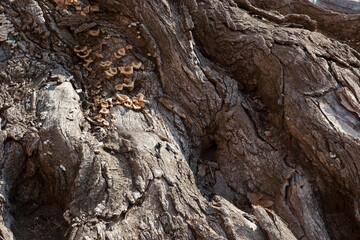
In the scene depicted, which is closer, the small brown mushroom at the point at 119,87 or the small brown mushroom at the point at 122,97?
the small brown mushroom at the point at 122,97

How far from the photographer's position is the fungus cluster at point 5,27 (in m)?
5.28

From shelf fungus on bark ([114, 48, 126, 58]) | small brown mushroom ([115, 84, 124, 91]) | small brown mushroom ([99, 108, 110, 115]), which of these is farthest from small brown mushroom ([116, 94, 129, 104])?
shelf fungus on bark ([114, 48, 126, 58])

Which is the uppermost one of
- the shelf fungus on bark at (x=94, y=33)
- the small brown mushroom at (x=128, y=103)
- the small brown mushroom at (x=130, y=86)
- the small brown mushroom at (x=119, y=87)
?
the shelf fungus on bark at (x=94, y=33)

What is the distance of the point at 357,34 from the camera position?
6.92m

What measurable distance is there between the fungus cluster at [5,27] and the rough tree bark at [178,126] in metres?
0.03

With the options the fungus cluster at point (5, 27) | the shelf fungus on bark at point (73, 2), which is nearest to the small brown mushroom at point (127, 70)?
the shelf fungus on bark at point (73, 2)

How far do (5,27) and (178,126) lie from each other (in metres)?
3.19

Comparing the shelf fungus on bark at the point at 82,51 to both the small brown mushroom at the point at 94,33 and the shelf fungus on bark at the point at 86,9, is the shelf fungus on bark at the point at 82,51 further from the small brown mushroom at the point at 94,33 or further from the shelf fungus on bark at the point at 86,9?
the shelf fungus on bark at the point at 86,9

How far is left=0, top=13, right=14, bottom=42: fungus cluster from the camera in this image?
5.28 metres

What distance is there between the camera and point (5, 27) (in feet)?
17.4

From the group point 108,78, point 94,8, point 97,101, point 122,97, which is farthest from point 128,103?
point 94,8

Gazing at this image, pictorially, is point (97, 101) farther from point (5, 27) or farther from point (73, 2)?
point (5, 27)

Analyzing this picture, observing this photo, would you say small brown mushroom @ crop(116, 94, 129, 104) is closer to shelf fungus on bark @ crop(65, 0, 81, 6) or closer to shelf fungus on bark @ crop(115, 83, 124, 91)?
shelf fungus on bark @ crop(115, 83, 124, 91)

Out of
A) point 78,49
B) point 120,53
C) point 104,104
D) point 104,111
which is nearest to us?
point 104,111
